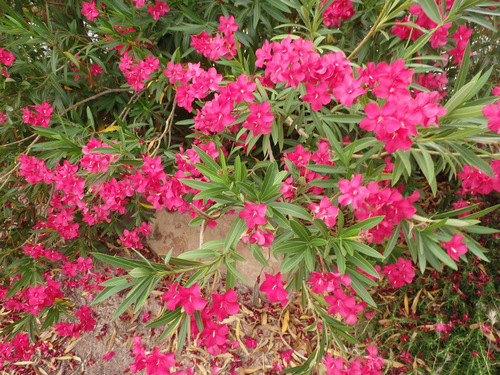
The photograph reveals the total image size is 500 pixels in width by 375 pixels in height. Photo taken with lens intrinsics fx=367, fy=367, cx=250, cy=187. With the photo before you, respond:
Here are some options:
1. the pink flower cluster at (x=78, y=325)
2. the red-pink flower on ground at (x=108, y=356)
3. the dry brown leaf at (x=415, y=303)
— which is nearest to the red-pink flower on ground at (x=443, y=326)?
the dry brown leaf at (x=415, y=303)

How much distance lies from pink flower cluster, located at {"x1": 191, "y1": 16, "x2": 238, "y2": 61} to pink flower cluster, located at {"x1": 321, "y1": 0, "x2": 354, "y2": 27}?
18.9 inches

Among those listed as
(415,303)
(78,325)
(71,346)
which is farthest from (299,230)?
(71,346)

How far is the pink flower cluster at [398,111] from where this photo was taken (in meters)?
1.04

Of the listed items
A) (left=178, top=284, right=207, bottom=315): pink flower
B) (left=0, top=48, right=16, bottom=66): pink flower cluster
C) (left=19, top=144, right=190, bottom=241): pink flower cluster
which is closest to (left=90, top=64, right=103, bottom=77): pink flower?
(left=0, top=48, right=16, bottom=66): pink flower cluster

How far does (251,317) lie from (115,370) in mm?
1138

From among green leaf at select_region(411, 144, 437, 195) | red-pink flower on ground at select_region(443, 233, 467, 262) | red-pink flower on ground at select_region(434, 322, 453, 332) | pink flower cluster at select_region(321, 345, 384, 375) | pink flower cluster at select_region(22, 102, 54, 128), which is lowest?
red-pink flower on ground at select_region(434, 322, 453, 332)

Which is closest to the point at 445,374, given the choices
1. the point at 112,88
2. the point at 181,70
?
the point at 181,70

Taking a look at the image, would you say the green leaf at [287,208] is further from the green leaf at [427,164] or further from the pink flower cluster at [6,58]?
the pink flower cluster at [6,58]

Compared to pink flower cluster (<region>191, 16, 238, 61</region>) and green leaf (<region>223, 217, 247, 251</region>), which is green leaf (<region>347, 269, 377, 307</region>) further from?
pink flower cluster (<region>191, 16, 238, 61</region>)

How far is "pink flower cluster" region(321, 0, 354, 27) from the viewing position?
71.9 inches

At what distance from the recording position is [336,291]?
141 centimetres

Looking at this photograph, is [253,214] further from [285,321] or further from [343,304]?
[285,321]

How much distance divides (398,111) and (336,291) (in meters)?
0.72

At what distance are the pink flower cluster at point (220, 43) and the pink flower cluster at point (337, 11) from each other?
48cm
